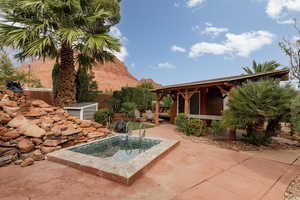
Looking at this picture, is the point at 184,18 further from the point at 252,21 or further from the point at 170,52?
the point at 170,52

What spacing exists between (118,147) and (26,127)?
2.57 meters

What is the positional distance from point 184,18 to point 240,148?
11.1m

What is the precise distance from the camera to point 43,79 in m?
38.3

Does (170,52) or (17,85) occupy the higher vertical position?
→ (170,52)

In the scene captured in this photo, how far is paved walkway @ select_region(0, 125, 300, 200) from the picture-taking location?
2.00 m

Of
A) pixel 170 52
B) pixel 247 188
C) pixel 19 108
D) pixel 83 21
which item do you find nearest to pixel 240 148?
pixel 247 188

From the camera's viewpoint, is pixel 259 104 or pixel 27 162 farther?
pixel 259 104

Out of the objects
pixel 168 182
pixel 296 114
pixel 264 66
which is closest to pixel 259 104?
pixel 296 114

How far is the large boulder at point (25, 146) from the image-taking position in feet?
10.5

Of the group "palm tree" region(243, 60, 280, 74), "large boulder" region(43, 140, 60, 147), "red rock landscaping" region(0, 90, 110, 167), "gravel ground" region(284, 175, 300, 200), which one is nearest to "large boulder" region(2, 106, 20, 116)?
"red rock landscaping" region(0, 90, 110, 167)

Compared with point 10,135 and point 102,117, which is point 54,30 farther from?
point 10,135

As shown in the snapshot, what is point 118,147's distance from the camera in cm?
458

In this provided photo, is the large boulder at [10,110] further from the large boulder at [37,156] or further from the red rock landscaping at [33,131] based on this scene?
the large boulder at [37,156]

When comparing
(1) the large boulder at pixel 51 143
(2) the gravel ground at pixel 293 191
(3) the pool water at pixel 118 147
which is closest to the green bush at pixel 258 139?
(2) the gravel ground at pixel 293 191
